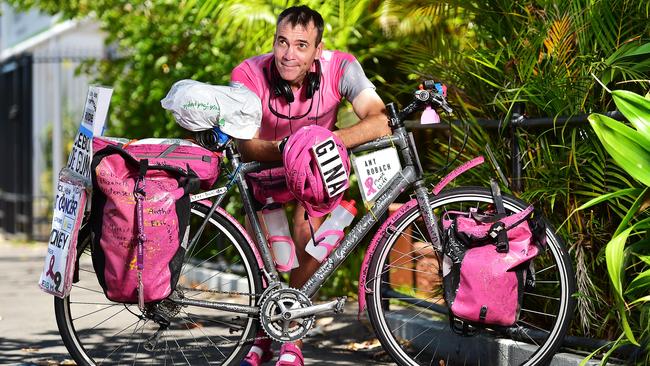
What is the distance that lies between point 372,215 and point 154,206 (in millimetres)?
1048

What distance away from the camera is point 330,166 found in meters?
4.84

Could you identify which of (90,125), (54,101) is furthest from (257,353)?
(54,101)

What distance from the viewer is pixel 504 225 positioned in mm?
4844

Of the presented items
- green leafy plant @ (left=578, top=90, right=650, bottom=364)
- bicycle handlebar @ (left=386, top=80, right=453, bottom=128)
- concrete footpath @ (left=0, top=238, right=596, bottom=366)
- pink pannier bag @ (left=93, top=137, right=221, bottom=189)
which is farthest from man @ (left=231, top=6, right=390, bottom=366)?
green leafy plant @ (left=578, top=90, right=650, bottom=364)

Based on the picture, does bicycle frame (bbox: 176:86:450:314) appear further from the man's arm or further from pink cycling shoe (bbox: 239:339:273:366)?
pink cycling shoe (bbox: 239:339:273:366)

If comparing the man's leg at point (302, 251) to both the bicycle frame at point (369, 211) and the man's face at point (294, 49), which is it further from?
the man's face at point (294, 49)

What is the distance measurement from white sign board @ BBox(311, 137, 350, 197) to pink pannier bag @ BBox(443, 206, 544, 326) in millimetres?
576

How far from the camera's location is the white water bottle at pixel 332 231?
531cm

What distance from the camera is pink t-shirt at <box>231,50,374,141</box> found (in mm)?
5344

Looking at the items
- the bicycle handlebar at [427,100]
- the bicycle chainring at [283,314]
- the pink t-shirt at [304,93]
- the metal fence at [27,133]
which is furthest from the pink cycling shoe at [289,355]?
the metal fence at [27,133]

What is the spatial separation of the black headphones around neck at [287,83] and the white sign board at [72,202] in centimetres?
79

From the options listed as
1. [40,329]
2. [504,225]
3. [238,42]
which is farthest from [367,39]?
[504,225]

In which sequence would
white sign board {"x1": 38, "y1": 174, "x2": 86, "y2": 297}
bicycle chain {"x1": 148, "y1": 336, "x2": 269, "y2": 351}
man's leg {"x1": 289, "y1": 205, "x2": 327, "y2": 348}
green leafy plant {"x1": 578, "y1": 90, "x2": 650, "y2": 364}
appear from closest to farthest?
green leafy plant {"x1": 578, "y1": 90, "x2": 650, "y2": 364}, white sign board {"x1": 38, "y1": 174, "x2": 86, "y2": 297}, bicycle chain {"x1": 148, "y1": 336, "x2": 269, "y2": 351}, man's leg {"x1": 289, "y1": 205, "x2": 327, "y2": 348}

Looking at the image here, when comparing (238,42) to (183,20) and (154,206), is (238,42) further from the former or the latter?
(154,206)
